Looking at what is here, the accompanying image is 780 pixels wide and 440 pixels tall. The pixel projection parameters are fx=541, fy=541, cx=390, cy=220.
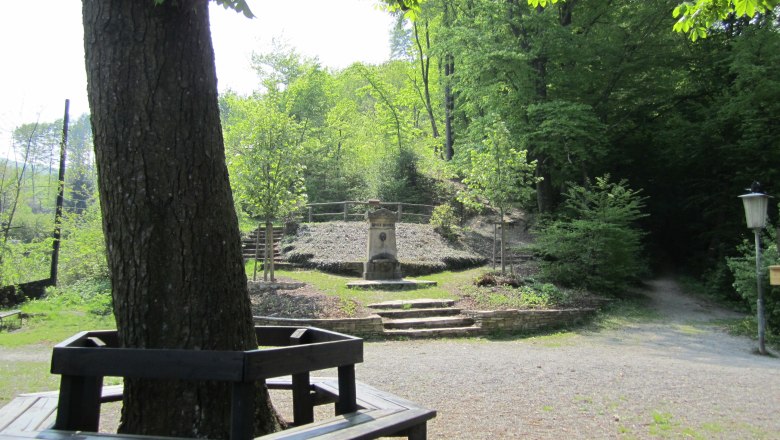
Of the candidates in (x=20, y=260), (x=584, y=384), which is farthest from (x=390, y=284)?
(x=20, y=260)

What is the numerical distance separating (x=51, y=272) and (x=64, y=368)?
17144mm

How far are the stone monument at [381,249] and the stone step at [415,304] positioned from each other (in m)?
3.34

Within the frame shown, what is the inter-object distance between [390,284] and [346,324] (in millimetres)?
4638

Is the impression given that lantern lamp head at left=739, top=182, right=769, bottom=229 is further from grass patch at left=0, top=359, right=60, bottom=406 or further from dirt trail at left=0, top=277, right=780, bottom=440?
grass patch at left=0, top=359, right=60, bottom=406

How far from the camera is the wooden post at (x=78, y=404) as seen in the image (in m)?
2.60

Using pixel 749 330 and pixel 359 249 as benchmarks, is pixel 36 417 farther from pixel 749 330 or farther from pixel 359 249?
pixel 359 249

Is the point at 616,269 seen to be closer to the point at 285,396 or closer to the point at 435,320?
the point at 435,320

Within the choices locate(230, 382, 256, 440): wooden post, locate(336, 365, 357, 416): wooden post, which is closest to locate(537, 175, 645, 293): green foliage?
locate(336, 365, 357, 416): wooden post

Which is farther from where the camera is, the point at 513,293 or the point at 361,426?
the point at 513,293

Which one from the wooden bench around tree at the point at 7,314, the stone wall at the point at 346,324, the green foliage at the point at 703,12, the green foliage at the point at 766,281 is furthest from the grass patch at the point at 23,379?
the green foliage at the point at 766,281

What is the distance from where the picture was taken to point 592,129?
63.1 feet

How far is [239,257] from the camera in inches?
123

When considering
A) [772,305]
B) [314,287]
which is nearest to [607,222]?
[772,305]

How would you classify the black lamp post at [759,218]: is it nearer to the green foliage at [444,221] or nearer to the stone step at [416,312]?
the stone step at [416,312]
